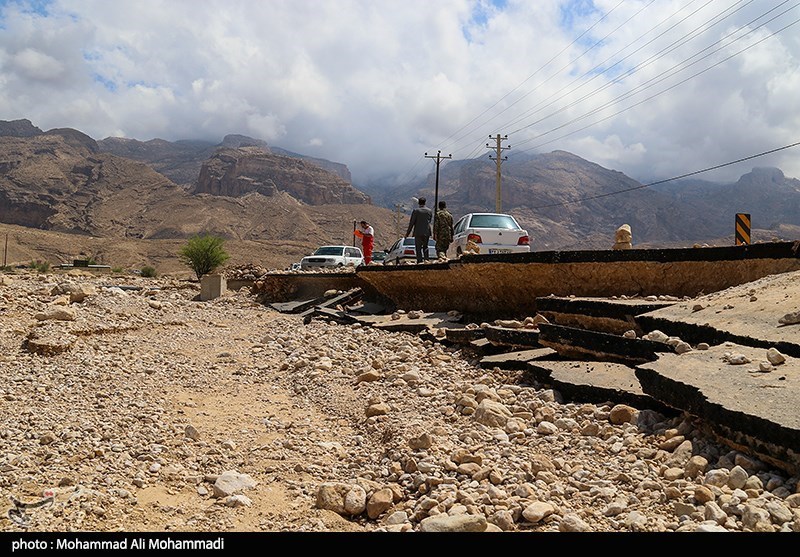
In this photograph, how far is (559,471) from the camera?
340 cm

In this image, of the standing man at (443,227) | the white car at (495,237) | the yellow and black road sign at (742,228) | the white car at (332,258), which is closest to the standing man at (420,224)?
the standing man at (443,227)

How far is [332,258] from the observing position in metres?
21.2

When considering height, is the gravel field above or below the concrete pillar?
below

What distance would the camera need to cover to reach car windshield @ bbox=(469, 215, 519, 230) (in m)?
14.5

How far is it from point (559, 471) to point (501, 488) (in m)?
0.42

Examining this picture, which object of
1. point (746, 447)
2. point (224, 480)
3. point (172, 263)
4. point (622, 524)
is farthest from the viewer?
point (172, 263)

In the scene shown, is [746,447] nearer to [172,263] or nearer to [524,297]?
[524,297]

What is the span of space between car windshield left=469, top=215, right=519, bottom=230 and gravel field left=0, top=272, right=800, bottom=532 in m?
7.83

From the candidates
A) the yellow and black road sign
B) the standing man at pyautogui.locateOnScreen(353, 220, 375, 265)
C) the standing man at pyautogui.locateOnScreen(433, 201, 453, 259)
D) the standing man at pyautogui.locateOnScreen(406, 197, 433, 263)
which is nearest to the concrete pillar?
the standing man at pyautogui.locateOnScreen(353, 220, 375, 265)

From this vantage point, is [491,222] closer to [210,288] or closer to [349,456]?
[210,288]

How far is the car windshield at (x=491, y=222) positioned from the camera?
14494 mm

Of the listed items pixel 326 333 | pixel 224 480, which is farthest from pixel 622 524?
pixel 326 333

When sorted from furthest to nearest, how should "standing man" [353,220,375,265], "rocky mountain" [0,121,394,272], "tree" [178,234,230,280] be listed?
1. "rocky mountain" [0,121,394,272]
2. "tree" [178,234,230,280]
3. "standing man" [353,220,375,265]

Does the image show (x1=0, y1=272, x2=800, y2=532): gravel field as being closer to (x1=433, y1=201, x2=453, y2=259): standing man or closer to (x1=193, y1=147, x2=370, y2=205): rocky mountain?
(x1=433, y1=201, x2=453, y2=259): standing man
